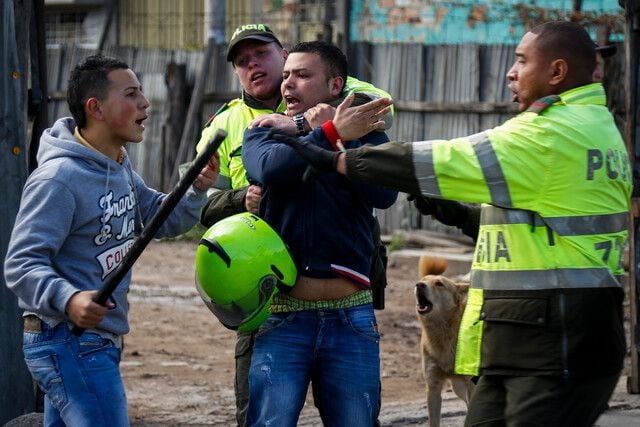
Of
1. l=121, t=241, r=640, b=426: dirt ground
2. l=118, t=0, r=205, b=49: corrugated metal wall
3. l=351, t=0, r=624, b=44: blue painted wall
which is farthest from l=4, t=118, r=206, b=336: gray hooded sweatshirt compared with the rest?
l=118, t=0, r=205, b=49: corrugated metal wall

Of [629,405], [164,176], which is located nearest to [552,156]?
[629,405]

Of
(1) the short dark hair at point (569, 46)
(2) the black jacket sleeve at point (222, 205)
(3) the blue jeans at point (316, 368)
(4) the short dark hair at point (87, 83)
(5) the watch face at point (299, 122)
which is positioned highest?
(1) the short dark hair at point (569, 46)

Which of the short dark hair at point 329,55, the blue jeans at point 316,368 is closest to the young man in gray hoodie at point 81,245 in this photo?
the blue jeans at point 316,368

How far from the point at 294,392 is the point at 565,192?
4.37ft

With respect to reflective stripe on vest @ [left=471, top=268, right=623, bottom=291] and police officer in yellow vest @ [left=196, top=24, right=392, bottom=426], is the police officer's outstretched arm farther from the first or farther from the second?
police officer in yellow vest @ [left=196, top=24, right=392, bottom=426]

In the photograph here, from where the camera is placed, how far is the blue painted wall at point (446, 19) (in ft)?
62.1

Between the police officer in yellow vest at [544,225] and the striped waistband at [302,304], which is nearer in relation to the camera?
the police officer in yellow vest at [544,225]

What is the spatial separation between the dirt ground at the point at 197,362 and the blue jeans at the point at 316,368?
2753mm

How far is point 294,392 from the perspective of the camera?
15.5 feet

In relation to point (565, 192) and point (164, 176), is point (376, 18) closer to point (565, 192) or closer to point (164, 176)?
point (164, 176)

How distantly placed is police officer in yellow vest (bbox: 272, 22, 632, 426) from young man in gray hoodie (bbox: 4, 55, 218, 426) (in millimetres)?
851

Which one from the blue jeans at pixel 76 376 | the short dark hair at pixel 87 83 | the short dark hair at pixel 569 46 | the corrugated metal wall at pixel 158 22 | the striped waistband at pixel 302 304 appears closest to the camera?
the short dark hair at pixel 569 46

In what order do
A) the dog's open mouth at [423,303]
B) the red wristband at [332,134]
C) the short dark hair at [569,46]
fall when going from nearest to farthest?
the short dark hair at [569,46], the red wristband at [332,134], the dog's open mouth at [423,303]

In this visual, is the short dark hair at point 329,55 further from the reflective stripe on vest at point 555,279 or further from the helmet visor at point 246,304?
the reflective stripe on vest at point 555,279
